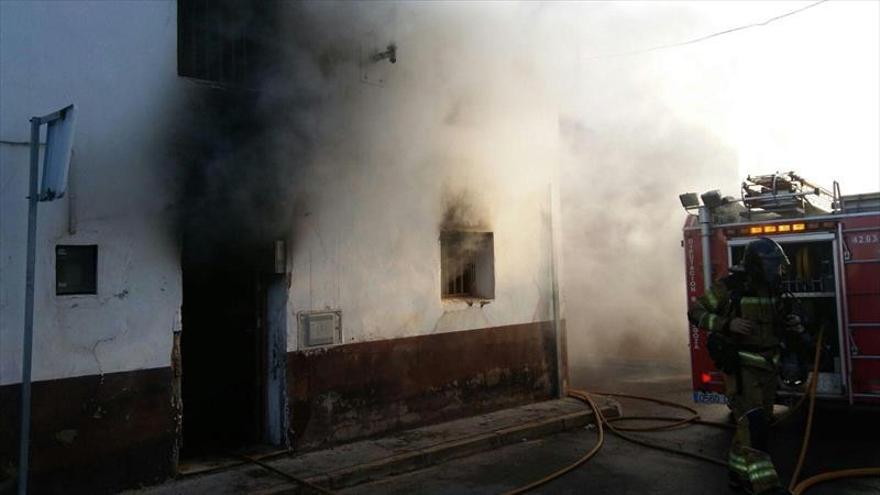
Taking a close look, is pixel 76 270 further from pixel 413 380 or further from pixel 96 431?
pixel 413 380

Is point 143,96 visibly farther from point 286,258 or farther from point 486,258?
point 486,258

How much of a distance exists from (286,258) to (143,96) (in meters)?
1.68

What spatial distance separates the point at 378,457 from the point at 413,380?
1.11 metres

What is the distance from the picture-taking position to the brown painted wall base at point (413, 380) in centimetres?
569

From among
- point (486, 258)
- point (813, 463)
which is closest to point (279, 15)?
point (486, 258)

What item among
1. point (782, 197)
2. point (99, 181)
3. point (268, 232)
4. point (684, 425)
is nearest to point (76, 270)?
point (99, 181)

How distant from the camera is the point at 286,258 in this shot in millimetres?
5570

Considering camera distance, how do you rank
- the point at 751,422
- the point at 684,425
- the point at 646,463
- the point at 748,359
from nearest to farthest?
the point at 751,422 < the point at 748,359 < the point at 646,463 < the point at 684,425

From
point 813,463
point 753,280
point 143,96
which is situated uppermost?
point 143,96

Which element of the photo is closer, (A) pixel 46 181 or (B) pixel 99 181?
(A) pixel 46 181

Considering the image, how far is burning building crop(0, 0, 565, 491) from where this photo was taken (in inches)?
174

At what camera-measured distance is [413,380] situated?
6441 millimetres

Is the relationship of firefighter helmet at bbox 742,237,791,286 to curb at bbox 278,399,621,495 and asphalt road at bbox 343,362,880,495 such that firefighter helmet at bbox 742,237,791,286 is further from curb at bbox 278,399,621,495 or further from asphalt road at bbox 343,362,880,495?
curb at bbox 278,399,621,495

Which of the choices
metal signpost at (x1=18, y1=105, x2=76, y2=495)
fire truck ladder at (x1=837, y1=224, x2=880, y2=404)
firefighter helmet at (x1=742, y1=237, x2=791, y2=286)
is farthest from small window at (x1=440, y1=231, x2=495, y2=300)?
metal signpost at (x1=18, y1=105, x2=76, y2=495)
